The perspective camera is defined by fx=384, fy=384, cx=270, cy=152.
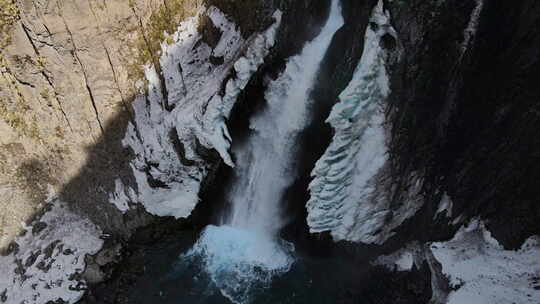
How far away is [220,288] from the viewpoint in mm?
9789

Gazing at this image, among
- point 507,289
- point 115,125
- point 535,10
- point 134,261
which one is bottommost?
point 507,289

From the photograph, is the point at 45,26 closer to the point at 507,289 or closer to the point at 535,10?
the point at 535,10

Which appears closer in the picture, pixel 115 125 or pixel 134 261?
pixel 115 125

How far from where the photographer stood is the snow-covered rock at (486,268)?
794 cm

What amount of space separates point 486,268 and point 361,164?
3641mm

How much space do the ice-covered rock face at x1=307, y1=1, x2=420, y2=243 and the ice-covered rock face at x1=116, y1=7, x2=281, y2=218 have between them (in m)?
2.29

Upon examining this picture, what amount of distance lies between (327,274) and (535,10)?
7.21 m

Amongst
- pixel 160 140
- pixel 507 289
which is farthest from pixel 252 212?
pixel 507 289

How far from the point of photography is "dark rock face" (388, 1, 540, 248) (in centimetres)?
699

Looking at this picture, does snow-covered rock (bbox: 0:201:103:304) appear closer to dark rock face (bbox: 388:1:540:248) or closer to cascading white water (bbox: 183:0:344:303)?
cascading white water (bbox: 183:0:344:303)

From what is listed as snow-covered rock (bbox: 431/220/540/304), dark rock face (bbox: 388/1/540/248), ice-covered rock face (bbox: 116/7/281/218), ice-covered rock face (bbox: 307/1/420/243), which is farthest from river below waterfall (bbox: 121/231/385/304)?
dark rock face (bbox: 388/1/540/248)

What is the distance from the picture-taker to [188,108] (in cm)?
931

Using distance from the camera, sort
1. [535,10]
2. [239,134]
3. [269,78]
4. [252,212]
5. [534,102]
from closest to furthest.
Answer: [535,10] → [534,102] → [269,78] → [239,134] → [252,212]

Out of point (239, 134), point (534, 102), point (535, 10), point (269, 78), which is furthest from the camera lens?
point (239, 134)
